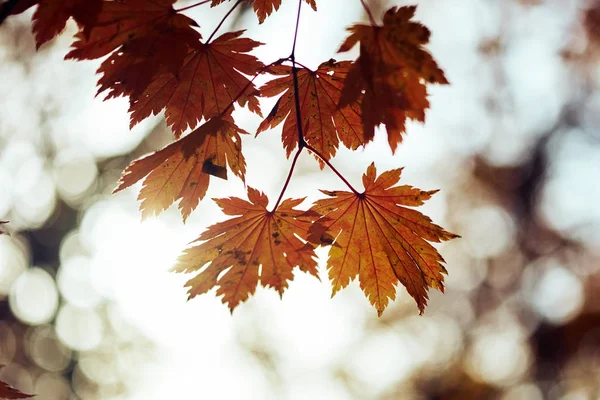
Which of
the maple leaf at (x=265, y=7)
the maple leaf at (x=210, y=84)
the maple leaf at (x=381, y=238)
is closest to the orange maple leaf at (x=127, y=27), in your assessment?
the maple leaf at (x=210, y=84)

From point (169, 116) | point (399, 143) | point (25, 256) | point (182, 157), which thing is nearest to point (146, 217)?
point (182, 157)

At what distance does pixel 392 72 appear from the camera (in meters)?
1.02

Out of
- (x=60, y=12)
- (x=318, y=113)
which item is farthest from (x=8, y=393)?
(x=318, y=113)

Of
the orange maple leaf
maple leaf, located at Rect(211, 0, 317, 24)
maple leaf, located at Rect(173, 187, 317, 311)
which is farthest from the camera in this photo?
maple leaf, located at Rect(211, 0, 317, 24)

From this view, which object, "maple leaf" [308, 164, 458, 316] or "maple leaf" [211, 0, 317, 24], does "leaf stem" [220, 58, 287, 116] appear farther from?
"maple leaf" [308, 164, 458, 316]

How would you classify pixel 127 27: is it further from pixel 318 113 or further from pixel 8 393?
pixel 8 393

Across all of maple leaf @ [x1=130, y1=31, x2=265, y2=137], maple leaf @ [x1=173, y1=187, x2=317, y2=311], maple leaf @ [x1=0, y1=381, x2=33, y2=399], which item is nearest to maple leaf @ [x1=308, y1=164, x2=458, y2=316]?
maple leaf @ [x1=173, y1=187, x2=317, y2=311]

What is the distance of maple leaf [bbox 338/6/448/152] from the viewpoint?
98 cm

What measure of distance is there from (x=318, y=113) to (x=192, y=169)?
49 centimetres

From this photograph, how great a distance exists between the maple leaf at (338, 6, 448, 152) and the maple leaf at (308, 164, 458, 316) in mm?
426

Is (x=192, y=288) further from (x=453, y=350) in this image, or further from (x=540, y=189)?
(x=453, y=350)

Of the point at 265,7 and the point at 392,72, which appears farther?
the point at 265,7

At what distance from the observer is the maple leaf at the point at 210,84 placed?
1.42 meters

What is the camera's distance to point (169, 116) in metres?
1.43
